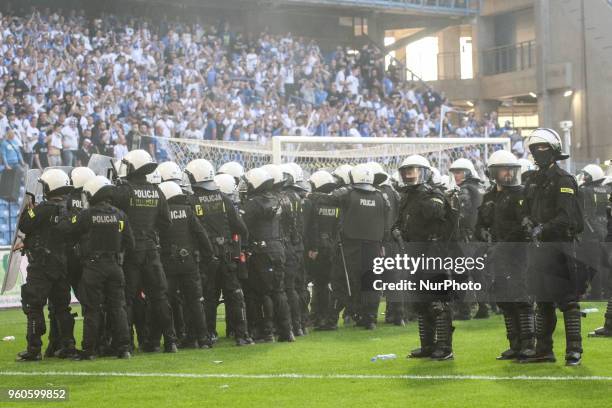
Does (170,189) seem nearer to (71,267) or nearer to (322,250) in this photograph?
(71,267)

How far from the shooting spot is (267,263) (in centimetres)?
1324

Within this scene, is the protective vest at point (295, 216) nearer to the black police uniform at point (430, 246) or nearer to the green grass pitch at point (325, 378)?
the green grass pitch at point (325, 378)

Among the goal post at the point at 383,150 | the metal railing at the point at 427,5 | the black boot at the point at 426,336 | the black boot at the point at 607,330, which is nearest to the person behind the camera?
the black boot at the point at 426,336

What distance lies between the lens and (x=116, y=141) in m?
24.0

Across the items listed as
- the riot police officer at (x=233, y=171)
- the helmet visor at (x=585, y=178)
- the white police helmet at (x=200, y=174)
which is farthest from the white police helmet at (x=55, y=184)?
the helmet visor at (x=585, y=178)

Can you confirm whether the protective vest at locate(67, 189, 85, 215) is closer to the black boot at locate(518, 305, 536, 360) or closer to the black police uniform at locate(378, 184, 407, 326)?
the black police uniform at locate(378, 184, 407, 326)

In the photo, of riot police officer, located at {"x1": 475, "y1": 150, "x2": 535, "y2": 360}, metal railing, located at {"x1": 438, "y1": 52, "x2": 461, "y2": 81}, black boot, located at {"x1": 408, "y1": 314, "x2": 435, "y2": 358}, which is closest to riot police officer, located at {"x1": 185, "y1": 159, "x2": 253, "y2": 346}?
black boot, located at {"x1": 408, "y1": 314, "x2": 435, "y2": 358}

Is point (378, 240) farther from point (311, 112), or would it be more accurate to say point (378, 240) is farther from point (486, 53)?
point (486, 53)

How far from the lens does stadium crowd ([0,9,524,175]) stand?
24.0m

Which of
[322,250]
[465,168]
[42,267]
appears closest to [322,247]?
[322,250]

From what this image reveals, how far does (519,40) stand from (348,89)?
11.0 m

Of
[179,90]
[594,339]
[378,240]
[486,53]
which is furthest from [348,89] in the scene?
[594,339]

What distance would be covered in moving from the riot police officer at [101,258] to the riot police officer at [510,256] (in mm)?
3841

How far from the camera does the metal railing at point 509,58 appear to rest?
40188 mm
